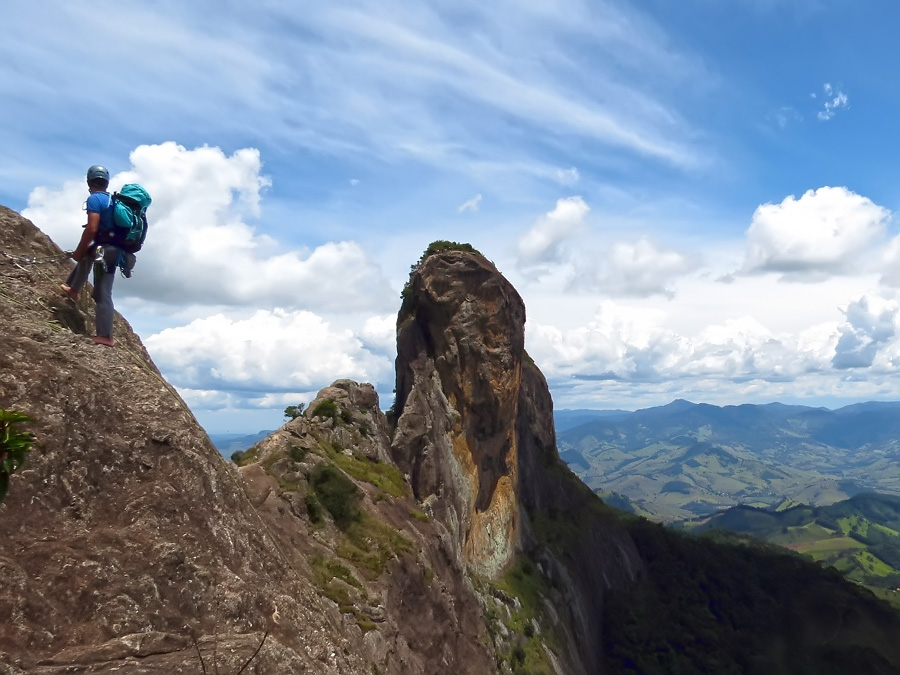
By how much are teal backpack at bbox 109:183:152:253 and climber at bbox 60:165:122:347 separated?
0.18m

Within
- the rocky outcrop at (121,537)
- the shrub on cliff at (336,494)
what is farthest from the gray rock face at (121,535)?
the shrub on cliff at (336,494)

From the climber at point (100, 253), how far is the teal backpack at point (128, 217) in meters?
0.18

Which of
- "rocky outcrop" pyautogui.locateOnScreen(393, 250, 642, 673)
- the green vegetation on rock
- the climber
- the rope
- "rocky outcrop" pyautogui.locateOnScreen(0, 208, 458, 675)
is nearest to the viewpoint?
"rocky outcrop" pyautogui.locateOnScreen(0, 208, 458, 675)

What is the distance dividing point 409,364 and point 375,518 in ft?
111

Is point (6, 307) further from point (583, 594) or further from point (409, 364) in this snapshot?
point (583, 594)

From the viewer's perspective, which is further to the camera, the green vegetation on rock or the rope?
the green vegetation on rock

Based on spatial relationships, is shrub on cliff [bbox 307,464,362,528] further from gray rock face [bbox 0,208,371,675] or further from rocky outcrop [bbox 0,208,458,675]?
gray rock face [bbox 0,208,371,675]

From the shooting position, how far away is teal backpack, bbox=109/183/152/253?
15.8m

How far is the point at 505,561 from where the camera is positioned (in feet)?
249

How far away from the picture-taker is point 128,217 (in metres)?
15.9

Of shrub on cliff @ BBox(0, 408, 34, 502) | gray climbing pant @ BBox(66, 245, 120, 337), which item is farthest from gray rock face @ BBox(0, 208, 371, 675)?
shrub on cliff @ BBox(0, 408, 34, 502)

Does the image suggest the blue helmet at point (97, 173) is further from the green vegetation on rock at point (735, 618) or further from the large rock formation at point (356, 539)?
the green vegetation on rock at point (735, 618)

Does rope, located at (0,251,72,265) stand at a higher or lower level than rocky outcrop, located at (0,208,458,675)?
higher

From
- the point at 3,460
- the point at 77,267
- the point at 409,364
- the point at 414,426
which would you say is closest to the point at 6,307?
the point at 77,267
